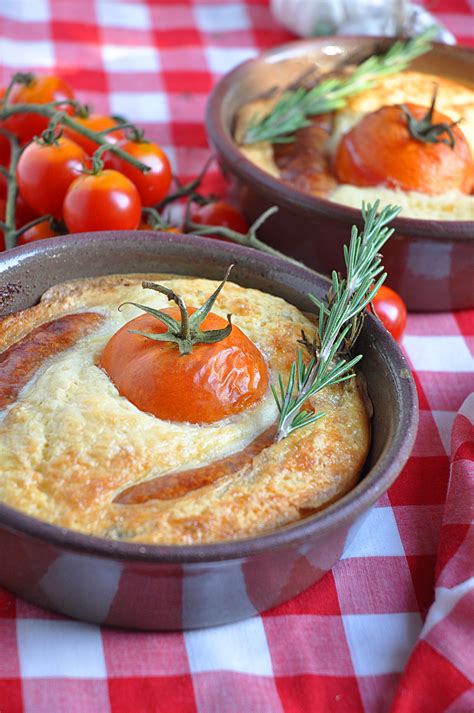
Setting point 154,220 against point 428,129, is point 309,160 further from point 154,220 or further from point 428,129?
point 154,220

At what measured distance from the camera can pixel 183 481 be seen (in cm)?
191

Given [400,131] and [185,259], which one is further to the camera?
[400,131]

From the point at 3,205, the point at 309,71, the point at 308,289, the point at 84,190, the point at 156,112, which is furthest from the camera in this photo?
the point at 156,112

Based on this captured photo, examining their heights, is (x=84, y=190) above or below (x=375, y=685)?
above

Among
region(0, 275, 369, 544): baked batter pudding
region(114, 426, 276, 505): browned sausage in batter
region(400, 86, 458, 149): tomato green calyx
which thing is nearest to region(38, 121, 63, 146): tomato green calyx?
region(0, 275, 369, 544): baked batter pudding

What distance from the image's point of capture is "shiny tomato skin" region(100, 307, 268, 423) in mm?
2021

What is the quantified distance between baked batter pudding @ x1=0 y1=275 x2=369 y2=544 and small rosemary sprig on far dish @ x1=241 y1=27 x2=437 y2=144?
1.26 m

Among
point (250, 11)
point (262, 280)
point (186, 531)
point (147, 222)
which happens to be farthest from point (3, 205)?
point (250, 11)

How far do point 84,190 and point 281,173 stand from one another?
2.87ft

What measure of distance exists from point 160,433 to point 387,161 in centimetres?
151

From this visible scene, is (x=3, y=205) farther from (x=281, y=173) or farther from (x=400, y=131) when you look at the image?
(x=400, y=131)

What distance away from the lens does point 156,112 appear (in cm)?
402

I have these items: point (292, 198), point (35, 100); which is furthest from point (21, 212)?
point (292, 198)

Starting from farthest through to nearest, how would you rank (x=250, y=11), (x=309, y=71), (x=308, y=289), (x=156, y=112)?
(x=250, y=11)
(x=156, y=112)
(x=309, y=71)
(x=308, y=289)
